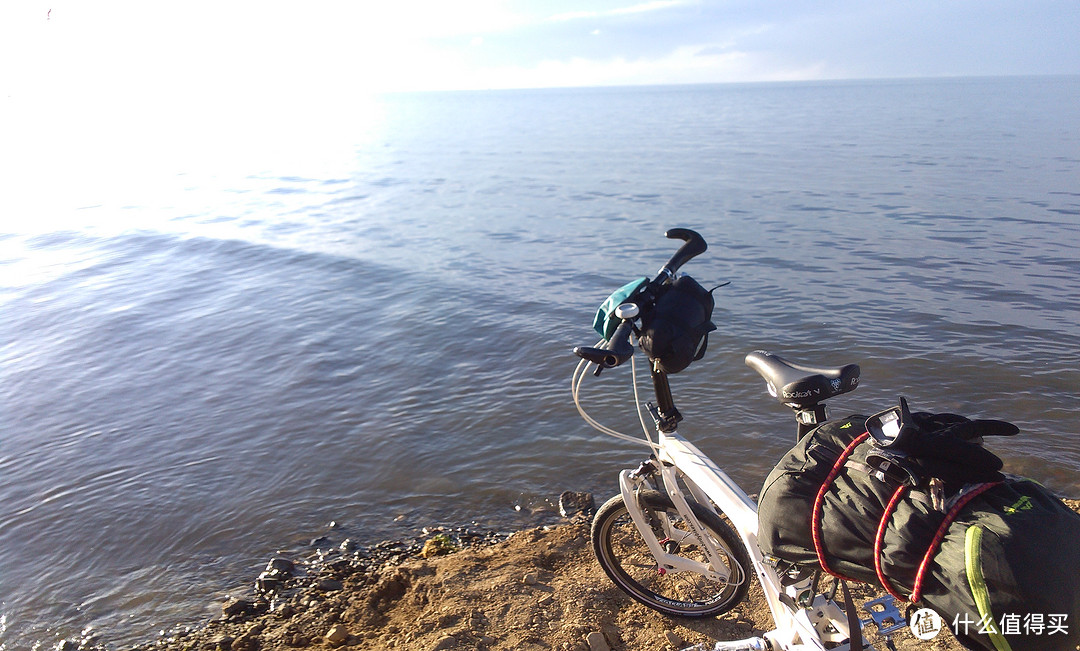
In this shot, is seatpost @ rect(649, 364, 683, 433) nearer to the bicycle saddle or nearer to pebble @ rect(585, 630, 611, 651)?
the bicycle saddle

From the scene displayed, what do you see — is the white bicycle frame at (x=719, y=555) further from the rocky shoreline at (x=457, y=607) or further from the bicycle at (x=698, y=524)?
the rocky shoreline at (x=457, y=607)

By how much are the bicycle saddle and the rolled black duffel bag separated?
1.11 feet

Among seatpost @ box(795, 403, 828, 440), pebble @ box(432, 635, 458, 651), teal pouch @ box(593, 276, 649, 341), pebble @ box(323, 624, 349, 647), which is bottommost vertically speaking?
pebble @ box(323, 624, 349, 647)

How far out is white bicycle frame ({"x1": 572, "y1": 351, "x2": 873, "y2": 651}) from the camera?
3137mm

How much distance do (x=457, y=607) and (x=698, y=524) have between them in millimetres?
1591

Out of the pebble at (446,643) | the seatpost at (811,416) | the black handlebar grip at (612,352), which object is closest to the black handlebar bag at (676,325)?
the black handlebar grip at (612,352)

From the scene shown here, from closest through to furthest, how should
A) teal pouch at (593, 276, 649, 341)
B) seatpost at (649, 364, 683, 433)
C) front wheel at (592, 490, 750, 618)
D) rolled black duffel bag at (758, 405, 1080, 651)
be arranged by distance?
rolled black duffel bag at (758, 405, 1080, 651) < teal pouch at (593, 276, 649, 341) < seatpost at (649, 364, 683, 433) < front wheel at (592, 490, 750, 618)

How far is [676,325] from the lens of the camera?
333 cm

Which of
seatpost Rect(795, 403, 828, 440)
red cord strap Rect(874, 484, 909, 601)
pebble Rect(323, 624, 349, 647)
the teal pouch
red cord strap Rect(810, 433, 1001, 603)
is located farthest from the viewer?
pebble Rect(323, 624, 349, 647)

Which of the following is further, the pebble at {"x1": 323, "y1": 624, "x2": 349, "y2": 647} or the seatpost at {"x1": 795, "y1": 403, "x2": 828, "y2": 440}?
the pebble at {"x1": 323, "y1": 624, "x2": 349, "y2": 647}

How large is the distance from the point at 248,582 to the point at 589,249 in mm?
12117

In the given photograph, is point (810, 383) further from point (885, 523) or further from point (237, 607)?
point (237, 607)

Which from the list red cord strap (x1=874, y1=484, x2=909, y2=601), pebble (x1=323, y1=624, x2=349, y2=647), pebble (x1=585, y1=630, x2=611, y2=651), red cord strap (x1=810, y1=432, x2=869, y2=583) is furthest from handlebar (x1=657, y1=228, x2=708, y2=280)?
pebble (x1=323, y1=624, x2=349, y2=647)

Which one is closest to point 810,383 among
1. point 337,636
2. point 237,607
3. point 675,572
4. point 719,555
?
point 719,555
